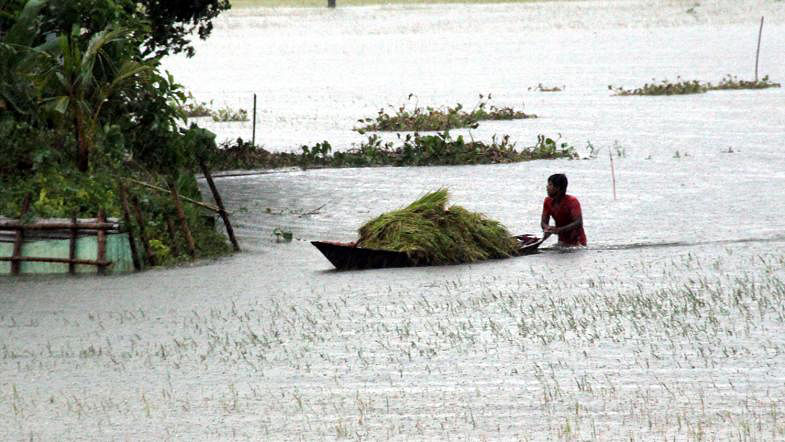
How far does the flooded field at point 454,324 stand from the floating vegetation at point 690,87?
10.2m

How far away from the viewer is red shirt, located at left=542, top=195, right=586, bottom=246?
15.0 m

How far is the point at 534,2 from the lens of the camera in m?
90.6

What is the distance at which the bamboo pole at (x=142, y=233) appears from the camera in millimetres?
14398

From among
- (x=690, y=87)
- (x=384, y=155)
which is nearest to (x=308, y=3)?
(x=690, y=87)

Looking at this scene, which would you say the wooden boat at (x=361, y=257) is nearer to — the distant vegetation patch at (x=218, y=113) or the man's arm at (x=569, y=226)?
the man's arm at (x=569, y=226)

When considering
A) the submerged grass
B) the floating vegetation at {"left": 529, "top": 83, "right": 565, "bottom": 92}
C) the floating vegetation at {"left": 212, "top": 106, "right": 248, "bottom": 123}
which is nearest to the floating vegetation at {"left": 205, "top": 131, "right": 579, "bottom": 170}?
the floating vegetation at {"left": 212, "top": 106, "right": 248, "bottom": 123}

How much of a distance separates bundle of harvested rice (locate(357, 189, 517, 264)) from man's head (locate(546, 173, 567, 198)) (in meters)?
0.75

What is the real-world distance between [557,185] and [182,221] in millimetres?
4106

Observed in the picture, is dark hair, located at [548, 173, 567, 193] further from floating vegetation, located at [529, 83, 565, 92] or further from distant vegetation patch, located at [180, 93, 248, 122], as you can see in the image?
floating vegetation, located at [529, 83, 565, 92]

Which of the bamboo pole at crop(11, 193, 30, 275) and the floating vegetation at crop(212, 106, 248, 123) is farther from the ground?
the floating vegetation at crop(212, 106, 248, 123)

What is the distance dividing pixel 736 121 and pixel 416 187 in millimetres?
12115

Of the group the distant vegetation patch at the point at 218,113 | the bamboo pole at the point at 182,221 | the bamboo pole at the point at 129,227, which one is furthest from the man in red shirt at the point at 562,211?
the distant vegetation patch at the point at 218,113

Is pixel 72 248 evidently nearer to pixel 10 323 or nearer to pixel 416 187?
pixel 10 323

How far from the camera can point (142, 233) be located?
1464 cm
